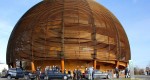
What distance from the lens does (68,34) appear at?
57500mm

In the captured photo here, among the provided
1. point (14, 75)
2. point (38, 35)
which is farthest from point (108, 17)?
point (14, 75)

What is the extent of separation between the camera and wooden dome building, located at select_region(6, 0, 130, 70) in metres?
57.0

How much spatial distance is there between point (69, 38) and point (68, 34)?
699 mm

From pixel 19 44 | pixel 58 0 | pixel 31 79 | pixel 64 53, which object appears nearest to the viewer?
pixel 31 79

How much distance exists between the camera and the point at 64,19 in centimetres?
5916

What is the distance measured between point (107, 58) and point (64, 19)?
9.56 metres

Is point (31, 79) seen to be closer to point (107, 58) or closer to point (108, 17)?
point (107, 58)

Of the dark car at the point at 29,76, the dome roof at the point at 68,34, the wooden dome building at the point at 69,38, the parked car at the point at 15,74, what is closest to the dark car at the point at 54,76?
the dark car at the point at 29,76

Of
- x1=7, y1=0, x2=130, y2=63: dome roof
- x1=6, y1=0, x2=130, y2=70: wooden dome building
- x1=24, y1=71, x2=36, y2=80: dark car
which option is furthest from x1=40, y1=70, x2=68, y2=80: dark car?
x1=7, y1=0, x2=130, y2=63: dome roof

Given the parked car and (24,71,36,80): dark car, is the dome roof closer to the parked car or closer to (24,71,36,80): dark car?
(24,71,36,80): dark car

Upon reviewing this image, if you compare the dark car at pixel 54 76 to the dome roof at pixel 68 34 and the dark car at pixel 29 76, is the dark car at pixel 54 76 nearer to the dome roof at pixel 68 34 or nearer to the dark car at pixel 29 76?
the dark car at pixel 29 76

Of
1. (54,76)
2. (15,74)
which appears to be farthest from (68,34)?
(54,76)

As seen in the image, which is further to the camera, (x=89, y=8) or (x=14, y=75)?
(x=89, y=8)

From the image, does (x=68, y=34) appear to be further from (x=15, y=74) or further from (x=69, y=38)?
(x=15, y=74)
